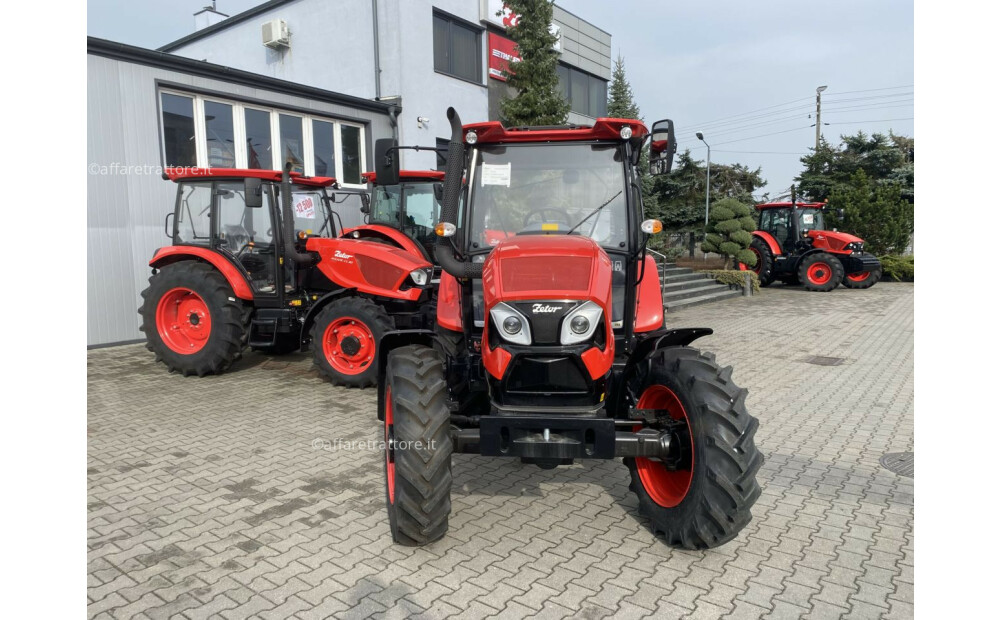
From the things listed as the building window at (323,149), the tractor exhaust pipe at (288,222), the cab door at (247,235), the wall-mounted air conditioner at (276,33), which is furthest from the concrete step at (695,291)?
the wall-mounted air conditioner at (276,33)

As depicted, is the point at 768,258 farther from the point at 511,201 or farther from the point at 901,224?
the point at 511,201

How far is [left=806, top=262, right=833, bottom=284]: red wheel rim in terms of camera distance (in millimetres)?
16656

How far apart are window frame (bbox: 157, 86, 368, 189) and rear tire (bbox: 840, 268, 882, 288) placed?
1273 centimetres

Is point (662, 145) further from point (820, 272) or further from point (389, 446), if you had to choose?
point (820, 272)

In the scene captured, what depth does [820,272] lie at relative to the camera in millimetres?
16781

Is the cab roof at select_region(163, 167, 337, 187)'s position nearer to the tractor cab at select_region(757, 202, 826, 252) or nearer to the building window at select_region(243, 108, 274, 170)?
the building window at select_region(243, 108, 274, 170)

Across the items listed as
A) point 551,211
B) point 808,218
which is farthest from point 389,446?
point 808,218

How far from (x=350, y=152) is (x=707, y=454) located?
10.6 meters

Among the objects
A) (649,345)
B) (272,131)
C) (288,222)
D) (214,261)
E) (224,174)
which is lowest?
(649,345)

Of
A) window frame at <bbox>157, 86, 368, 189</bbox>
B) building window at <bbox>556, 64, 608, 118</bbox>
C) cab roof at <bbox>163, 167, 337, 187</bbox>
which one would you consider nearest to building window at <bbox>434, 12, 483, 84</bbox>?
window frame at <bbox>157, 86, 368, 189</bbox>

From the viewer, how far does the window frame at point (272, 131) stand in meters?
9.54

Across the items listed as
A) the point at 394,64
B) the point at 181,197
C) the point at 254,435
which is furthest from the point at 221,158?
the point at 254,435

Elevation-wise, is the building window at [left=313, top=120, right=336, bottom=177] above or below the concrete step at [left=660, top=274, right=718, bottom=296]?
above

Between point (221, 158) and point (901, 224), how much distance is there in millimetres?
19544
